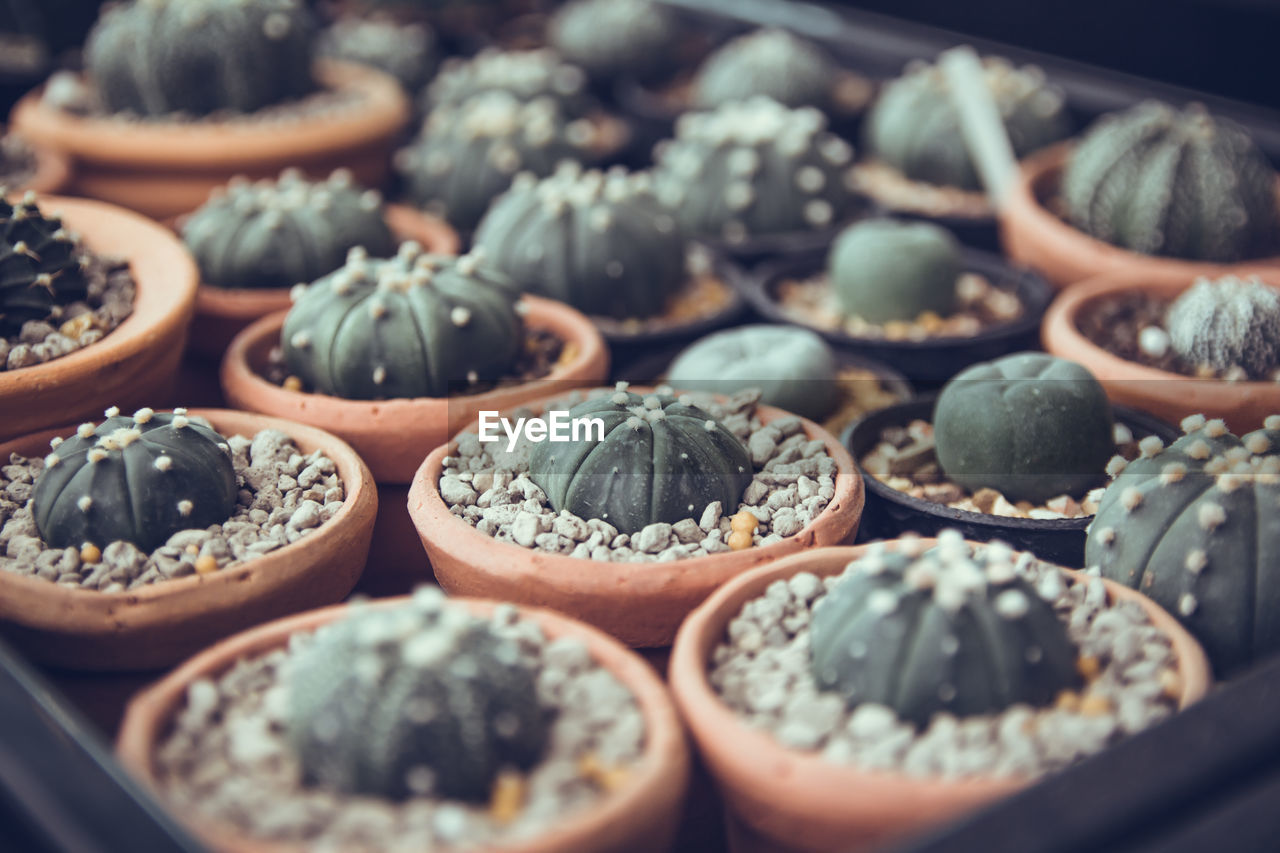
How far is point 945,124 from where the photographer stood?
3.52 metres

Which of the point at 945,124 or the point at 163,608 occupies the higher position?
the point at 945,124

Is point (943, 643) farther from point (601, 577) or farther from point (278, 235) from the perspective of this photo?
point (278, 235)

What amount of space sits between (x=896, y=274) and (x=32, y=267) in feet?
6.11

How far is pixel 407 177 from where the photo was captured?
3.65 meters

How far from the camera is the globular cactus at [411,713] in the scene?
1209mm

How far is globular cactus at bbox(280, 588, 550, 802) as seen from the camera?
1209mm

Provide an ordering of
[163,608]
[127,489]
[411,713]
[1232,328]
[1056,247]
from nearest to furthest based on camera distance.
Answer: [411,713]
[163,608]
[127,489]
[1232,328]
[1056,247]

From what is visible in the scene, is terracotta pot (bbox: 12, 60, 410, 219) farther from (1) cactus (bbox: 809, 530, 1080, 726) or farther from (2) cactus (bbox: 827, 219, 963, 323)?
(1) cactus (bbox: 809, 530, 1080, 726)

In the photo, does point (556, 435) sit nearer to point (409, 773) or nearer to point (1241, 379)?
point (409, 773)

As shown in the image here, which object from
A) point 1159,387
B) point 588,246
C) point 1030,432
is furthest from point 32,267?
point 1159,387

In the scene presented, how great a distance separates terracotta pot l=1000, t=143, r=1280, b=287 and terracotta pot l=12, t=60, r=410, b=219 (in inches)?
71.1

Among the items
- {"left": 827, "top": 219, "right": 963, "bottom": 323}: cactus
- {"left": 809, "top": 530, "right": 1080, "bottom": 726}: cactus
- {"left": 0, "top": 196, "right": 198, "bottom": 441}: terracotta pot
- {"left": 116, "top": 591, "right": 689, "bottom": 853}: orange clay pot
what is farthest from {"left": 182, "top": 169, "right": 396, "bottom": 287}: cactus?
{"left": 809, "top": 530, "right": 1080, "bottom": 726}: cactus

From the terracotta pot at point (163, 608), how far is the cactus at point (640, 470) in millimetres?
358

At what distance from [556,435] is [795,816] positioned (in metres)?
0.79
